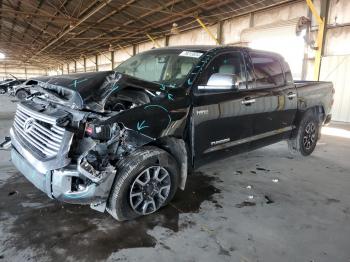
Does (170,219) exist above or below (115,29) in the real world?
below

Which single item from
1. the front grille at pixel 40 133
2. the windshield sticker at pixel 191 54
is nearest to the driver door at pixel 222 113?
the windshield sticker at pixel 191 54

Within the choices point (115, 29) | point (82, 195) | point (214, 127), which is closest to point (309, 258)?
point (214, 127)

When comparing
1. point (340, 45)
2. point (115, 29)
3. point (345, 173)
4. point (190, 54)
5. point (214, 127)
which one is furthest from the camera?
point (115, 29)

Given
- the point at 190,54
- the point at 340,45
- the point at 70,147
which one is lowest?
the point at 70,147

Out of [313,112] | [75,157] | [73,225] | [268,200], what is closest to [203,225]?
[268,200]

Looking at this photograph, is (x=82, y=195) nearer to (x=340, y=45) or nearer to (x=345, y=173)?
(x=345, y=173)

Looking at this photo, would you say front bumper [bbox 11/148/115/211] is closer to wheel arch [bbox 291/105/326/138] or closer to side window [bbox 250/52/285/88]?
side window [bbox 250/52/285/88]

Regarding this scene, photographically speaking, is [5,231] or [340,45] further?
[340,45]

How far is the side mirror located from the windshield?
0.83 ft

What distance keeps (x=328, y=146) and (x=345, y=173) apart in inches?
75.1

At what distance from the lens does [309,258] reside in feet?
7.46

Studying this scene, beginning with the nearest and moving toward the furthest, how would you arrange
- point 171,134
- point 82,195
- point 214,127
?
1. point 82,195
2. point 171,134
3. point 214,127

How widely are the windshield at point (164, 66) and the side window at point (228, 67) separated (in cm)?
18

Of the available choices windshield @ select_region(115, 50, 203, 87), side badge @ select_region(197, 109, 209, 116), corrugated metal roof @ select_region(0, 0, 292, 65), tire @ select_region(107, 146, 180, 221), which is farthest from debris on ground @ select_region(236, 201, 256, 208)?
corrugated metal roof @ select_region(0, 0, 292, 65)
